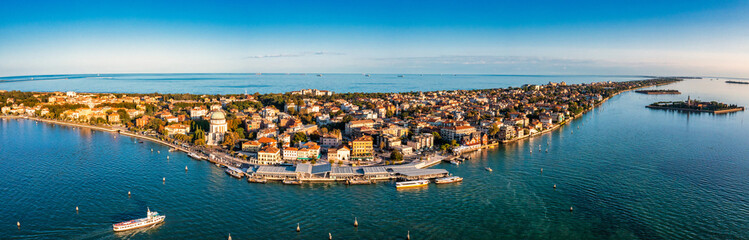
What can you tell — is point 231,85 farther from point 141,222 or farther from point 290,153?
point 141,222

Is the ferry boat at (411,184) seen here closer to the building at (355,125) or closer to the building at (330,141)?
the building at (330,141)

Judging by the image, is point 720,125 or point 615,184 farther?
point 720,125

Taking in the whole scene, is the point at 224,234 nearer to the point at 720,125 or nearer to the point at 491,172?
the point at 491,172

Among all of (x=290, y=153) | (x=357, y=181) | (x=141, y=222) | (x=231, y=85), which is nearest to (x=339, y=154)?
(x=290, y=153)

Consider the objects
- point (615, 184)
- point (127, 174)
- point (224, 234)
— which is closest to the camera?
point (224, 234)

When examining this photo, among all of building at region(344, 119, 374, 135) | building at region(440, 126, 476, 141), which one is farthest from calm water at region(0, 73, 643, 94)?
building at region(440, 126, 476, 141)

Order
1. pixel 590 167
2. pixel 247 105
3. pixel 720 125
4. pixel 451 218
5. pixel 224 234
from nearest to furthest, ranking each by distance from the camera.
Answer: pixel 224 234
pixel 451 218
pixel 590 167
pixel 720 125
pixel 247 105

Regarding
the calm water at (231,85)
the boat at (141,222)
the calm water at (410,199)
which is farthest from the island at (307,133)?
the calm water at (231,85)

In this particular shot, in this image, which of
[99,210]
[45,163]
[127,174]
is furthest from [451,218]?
[45,163]
